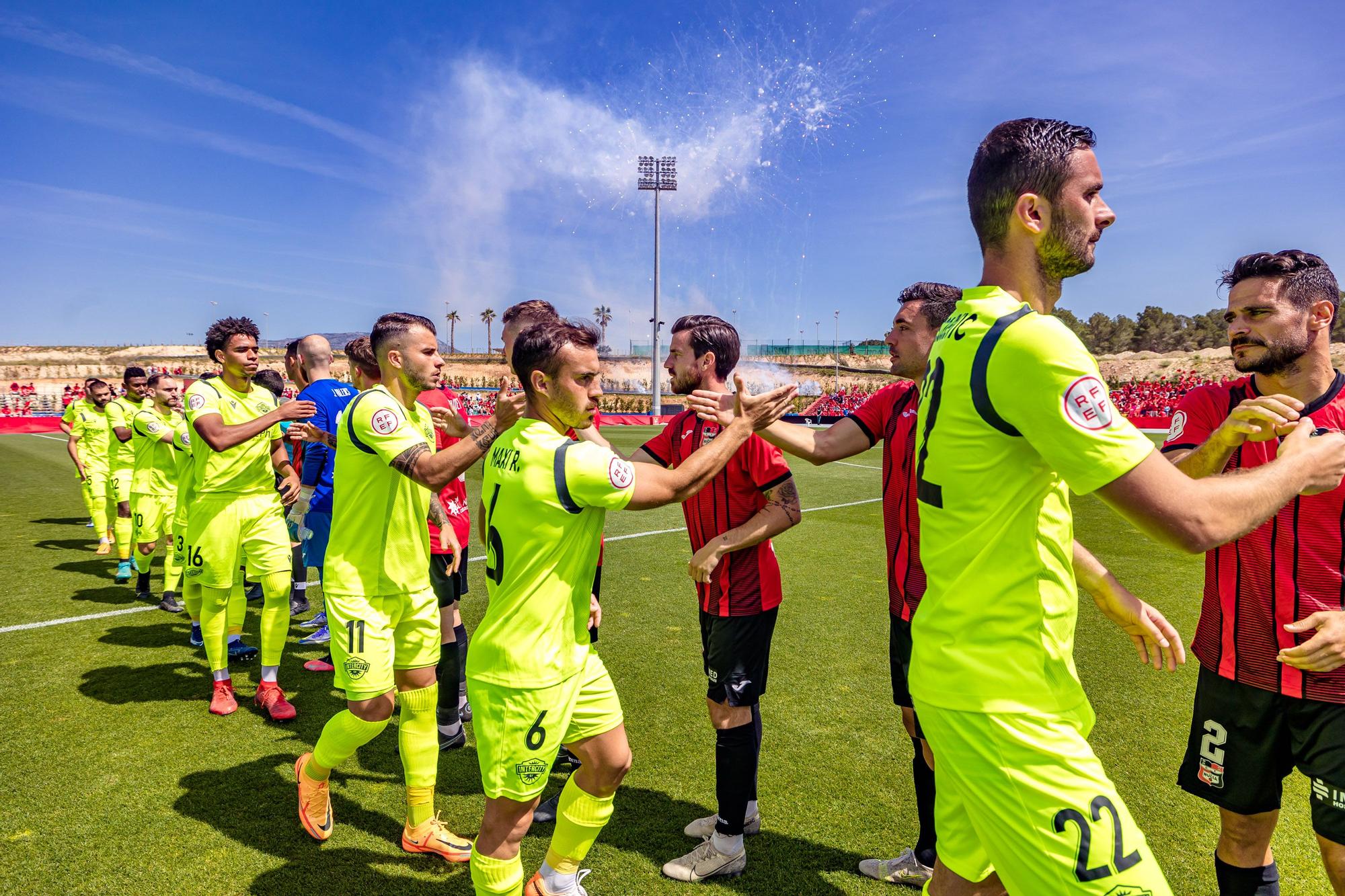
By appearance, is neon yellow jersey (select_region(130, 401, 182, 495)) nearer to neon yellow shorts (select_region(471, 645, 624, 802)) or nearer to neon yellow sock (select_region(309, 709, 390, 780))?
neon yellow sock (select_region(309, 709, 390, 780))

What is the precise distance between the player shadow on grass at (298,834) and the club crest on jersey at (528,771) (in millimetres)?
1272

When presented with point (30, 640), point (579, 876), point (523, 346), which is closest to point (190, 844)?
point (579, 876)

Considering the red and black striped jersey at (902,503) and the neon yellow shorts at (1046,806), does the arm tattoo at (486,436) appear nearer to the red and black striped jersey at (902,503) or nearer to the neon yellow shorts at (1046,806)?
the red and black striped jersey at (902,503)

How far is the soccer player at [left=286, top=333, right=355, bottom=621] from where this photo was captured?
618 centimetres

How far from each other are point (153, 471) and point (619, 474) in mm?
8702

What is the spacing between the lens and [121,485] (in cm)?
979

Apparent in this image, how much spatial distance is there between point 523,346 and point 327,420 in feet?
13.8

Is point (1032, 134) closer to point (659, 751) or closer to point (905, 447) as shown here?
point (905, 447)

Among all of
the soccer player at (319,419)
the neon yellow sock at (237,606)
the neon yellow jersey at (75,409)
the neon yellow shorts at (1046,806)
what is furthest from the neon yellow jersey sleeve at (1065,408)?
the neon yellow jersey at (75,409)

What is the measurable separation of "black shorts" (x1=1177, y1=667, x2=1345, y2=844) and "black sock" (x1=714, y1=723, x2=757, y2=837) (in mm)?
1733

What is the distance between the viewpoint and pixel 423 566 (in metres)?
3.83

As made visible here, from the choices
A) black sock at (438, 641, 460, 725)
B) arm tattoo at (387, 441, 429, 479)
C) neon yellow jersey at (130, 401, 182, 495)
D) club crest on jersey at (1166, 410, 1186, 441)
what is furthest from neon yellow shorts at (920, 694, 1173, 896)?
neon yellow jersey at (130, 401, 182, 495)

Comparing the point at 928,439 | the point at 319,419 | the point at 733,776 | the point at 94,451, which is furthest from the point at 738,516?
the point at 94,451

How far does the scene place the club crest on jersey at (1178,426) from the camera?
9.41ft
